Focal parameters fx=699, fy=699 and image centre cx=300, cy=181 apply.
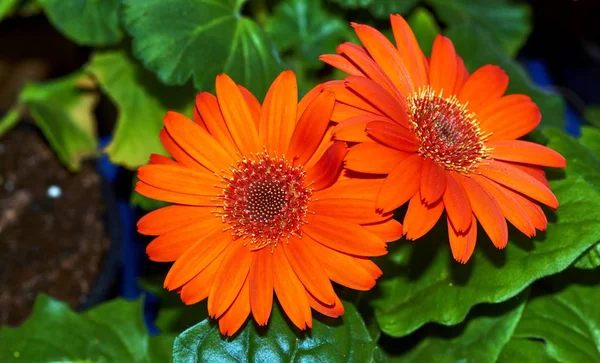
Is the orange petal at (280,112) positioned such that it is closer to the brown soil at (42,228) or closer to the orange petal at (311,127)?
the orange petal at (311,127)

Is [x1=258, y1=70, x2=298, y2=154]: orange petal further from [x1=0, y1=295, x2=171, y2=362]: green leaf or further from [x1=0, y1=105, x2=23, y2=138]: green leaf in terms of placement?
[x1=0, y1=105, x2=23, y2=138]: green leaf

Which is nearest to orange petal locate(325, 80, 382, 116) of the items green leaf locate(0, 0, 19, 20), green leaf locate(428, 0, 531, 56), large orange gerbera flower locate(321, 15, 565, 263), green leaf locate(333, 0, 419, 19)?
large orange gerbera flower locate(321, 15, 565, 263)

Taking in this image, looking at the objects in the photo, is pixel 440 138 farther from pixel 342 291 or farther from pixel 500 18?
pixel 500 18

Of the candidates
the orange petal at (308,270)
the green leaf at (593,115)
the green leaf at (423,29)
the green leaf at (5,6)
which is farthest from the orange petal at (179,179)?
the green leaf at (593,115)

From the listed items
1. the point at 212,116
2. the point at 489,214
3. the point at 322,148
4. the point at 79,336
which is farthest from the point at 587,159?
the point at 79,336

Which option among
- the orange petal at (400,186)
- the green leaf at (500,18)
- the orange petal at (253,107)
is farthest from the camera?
the green leaf at (500,18)

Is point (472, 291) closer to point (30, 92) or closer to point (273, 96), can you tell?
point (273, 96)

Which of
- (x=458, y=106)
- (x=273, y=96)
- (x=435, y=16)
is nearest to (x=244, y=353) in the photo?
(x=273, y=96)
